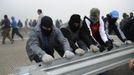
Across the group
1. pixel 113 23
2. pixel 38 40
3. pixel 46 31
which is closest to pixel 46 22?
→ pixel 46 31

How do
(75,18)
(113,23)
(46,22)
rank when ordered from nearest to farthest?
(46,22)
(75,18)
(113,23)

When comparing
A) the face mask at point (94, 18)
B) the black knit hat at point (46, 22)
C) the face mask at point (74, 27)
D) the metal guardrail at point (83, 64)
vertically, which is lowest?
the metal guardrail at point (83, 64)

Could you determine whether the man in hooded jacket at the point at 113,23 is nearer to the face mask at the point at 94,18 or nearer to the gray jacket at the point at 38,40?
the face mask at the point at 94,18

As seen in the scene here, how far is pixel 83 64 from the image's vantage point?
3.31 m

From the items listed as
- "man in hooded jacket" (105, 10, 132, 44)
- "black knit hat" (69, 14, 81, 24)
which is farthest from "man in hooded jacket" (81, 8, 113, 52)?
"man in hooded jacket" (105, 10, 132, 44)

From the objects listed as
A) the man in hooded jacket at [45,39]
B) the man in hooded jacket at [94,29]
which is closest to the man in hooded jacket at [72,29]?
the man in hooded jacket at [94,29]

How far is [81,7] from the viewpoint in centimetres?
3152

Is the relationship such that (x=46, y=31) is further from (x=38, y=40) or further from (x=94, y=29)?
(x=94, y=29)

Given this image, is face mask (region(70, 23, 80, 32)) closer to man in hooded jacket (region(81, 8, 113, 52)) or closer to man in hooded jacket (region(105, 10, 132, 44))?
man in hooded jacket (region(81, 8, 113, 52))

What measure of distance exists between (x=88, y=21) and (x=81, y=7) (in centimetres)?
2638

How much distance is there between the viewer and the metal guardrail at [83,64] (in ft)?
9.20

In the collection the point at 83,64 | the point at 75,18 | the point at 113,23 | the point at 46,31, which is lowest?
the point at 83,64

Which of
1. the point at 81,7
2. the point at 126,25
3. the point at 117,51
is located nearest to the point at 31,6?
the point at 81,7

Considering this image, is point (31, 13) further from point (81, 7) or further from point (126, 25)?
point (126, 25)
